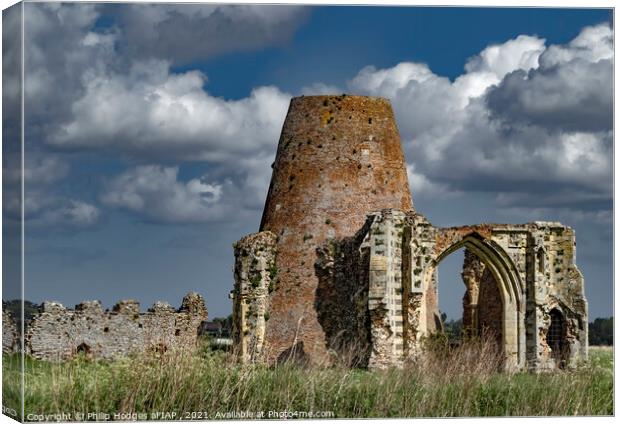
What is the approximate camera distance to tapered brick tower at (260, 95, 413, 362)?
2866 cm

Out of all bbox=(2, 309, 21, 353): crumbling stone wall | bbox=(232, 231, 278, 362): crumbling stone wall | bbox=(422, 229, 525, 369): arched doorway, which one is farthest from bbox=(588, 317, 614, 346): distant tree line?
bbox=(2, 309, 21, 353): crumbling stone wall

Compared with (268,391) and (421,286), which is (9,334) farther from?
(421,286)

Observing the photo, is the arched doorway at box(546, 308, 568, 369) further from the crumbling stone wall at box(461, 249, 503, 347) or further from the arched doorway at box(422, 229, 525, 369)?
the crumbling stone wall at box(461, 249, 503, 347)

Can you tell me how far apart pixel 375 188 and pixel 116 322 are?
313 inches

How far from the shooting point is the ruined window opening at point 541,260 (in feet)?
94.5

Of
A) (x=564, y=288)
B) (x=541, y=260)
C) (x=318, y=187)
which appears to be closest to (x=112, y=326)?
(x=318, y=187)

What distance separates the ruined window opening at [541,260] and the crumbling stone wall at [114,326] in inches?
344

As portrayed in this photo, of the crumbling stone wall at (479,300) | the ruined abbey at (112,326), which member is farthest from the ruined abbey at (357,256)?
the ruined abbey at (112,326)

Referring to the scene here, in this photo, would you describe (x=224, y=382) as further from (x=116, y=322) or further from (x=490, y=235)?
(x=116, y=322)

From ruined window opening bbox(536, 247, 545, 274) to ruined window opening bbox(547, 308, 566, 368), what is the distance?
4.85 feet

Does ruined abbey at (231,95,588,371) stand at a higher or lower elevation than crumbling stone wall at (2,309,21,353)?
higher

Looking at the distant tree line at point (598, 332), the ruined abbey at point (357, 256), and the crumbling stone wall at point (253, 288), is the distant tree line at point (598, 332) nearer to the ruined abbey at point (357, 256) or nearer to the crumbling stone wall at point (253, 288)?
the ruined abbey at point (357, 256)

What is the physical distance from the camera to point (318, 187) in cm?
2934

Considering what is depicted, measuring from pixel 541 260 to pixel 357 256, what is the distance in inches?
170
